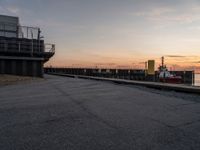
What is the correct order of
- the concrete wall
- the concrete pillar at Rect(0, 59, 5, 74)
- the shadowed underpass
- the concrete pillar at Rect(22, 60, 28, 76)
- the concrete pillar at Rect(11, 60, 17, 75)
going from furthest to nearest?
the concrete pillar at Rect(22, 60, 28, 76), the concrete pillar at Rect(11, 60, 17, 75), the concrete wall, the concrete pillar at Rect(0, 59, 5, 74), the shadowed underpass

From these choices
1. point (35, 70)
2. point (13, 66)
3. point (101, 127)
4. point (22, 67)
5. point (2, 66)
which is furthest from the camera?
point (35, 70)

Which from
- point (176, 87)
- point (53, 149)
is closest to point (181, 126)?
point (53, 149)

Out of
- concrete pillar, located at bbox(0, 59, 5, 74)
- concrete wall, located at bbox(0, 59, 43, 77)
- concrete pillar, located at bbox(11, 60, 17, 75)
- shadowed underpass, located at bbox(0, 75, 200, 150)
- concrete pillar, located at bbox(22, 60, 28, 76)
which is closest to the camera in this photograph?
shadowed underpass, located at bbox(0, 75, 200, 150)

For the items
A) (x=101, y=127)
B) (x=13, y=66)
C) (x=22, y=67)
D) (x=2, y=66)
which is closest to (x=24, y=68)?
(x=22, y=67)

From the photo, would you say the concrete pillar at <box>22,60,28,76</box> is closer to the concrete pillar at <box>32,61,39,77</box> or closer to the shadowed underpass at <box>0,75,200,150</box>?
the concrete pillar at <box>32,61,39,77</box>

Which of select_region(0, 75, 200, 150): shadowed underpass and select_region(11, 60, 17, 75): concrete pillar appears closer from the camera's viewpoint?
select_region(0, 75, 200, 150): shadowed underpass

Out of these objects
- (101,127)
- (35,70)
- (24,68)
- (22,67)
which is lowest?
(101,127)

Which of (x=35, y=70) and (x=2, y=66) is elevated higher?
(x=2, y=66)

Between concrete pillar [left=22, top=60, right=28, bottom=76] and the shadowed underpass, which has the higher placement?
concrete pillar [left=22, top=60, right=28, bottom=76]

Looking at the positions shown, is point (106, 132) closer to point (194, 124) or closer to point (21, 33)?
point (194, 124)

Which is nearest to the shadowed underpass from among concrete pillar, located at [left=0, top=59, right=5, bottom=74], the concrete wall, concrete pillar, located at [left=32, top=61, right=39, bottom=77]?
concrete pillar, located at [left=0, top=59, right=5, bottom=74]

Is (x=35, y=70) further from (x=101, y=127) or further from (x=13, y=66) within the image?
(x=101, y=127)

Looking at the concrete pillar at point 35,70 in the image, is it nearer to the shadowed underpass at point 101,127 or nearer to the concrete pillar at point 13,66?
the concrete pillar at point 13,66

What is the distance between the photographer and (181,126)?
18.0ft
